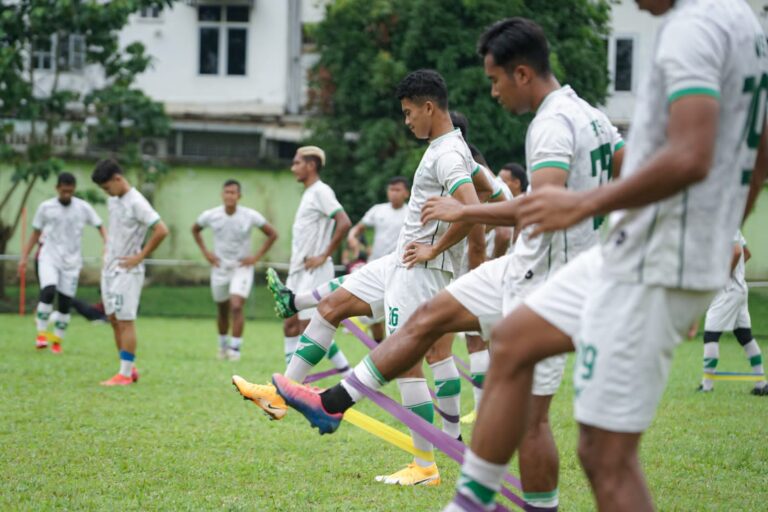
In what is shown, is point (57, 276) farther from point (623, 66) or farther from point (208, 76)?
point (623, 66)

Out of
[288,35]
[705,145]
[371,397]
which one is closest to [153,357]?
[371,397]

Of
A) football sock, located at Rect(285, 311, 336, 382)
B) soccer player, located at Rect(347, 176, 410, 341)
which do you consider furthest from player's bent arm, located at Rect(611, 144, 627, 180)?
soccer player, located at Rect(347, 176, 410, 341)

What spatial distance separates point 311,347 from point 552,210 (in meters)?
3.71

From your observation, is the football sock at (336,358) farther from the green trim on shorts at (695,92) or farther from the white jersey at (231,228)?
the green trim on shorts at (695,92)

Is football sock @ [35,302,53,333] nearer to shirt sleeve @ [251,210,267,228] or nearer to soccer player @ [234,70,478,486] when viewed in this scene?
shirt sleeve @ [251,210,267,228]

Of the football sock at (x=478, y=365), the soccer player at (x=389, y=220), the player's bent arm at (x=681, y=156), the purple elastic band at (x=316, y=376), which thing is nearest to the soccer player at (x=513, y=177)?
the football sock at (x=478, y=365)

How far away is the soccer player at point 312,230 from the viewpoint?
1136 cm

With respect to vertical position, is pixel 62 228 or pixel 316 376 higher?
pixel 62 228

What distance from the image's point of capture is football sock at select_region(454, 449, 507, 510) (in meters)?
3.61

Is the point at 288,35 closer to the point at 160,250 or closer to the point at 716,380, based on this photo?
the point at 160,250

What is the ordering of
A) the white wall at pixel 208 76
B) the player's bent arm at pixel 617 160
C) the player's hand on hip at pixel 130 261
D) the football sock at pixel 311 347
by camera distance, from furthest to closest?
the white wall at pixel 208 76 < the player's hand on hip at pixel 130 261 < the football sock at pixel 311 347 < the player's bent arm at pixel 617 160

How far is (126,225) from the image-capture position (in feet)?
36.7

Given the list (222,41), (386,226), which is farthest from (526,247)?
(222,41)

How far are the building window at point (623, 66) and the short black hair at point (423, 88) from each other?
26624mm
